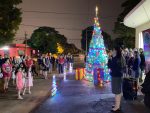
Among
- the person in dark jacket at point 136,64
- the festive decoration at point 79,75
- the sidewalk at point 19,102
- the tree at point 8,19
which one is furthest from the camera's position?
the tree at point 8,19

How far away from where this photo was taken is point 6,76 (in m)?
16.8

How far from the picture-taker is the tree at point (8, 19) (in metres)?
27.4

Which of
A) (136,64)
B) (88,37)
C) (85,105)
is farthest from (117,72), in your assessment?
(88,37)

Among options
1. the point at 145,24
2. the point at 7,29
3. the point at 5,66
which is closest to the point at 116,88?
the point at 5,66

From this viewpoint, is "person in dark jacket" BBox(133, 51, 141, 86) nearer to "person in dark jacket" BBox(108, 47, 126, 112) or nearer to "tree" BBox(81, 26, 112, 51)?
"person in dark jacket" BBox(108, 47, 126, 112)

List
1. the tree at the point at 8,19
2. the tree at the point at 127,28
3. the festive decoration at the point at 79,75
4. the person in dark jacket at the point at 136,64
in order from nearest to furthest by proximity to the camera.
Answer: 1. the person in dark jacket at the point at 136,64
2. the festive decoration at the point at 79,75
3. the tree at the point at 8,19
4. the tree at the point at 127,28

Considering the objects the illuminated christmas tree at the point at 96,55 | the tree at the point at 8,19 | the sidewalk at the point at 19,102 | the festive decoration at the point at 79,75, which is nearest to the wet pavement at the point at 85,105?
the sidewalk at the point at 19,102

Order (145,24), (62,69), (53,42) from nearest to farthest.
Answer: (145,24)
(62,69)
(53,42)

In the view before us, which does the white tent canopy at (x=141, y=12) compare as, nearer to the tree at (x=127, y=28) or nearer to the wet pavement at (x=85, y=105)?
the wet pavement at (x=85, y=105)

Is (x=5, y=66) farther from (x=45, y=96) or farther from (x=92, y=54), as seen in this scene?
(x=92, y=54)

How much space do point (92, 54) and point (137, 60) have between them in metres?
7.67

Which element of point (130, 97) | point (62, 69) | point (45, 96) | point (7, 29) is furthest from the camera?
point (62, 69)

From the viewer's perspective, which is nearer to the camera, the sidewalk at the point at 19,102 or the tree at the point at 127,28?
the sidewalk at the point at 19,102

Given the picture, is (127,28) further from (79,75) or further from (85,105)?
(85,105)
